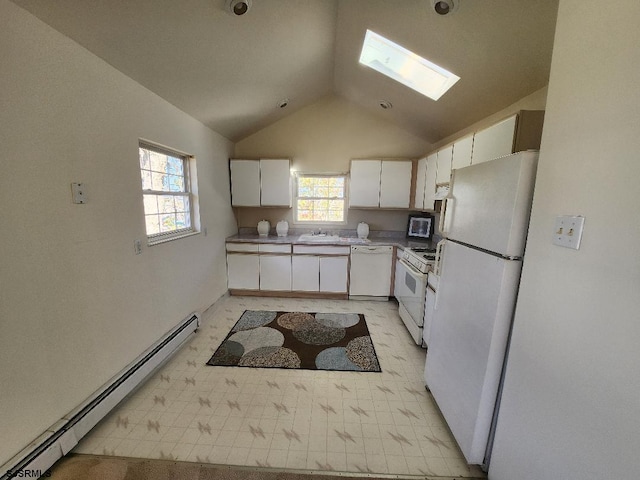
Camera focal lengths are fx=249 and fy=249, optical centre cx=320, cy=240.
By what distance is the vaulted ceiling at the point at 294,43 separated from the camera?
55.0 inches

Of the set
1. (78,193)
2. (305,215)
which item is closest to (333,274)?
(305,215)

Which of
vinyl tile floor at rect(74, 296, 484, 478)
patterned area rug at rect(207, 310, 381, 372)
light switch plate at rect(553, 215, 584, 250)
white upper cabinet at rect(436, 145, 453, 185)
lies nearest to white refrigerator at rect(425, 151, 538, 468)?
light switch plate at rect(553, 215, 584, 250)

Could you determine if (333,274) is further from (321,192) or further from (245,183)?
(245,183)

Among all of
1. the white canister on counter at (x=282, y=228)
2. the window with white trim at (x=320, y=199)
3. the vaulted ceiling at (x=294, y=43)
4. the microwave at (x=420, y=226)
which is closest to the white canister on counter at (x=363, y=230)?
the window with white trim at (x=320, y=199)

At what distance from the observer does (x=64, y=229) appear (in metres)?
1.37

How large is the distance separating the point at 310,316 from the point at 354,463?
5.76 feet

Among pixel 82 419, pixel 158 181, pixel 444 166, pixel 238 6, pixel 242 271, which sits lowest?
pixel 82 419

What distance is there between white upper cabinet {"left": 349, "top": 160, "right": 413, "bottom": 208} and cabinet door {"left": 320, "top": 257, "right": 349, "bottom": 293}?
0.88m

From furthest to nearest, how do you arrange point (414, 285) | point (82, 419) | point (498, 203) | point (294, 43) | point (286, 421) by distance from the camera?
point (414, 285)
point (294, 43)
point (286, 421)
point (82, 419)
point (498, 203)

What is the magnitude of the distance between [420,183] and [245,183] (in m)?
2.47

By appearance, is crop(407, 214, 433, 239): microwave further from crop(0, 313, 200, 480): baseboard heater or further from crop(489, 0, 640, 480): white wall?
crop(0, 313, 200, 480): baseboard heater

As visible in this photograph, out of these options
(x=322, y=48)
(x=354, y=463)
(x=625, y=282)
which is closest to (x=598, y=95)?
(x=625, y=282)

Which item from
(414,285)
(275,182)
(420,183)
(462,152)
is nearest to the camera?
(462,152)

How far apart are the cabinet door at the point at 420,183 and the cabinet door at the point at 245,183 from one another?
226cm
